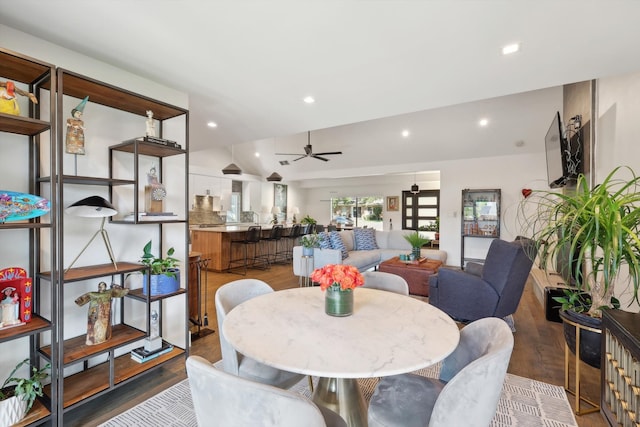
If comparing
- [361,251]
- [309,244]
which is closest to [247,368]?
[309,244]

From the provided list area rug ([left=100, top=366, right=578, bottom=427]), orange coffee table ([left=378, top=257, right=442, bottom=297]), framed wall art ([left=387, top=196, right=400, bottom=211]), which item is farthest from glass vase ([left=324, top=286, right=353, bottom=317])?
framed wall art ([left=387, top=196, right=400, bottom=211])

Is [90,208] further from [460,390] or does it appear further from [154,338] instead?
[460,390]

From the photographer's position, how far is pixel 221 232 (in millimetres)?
6164

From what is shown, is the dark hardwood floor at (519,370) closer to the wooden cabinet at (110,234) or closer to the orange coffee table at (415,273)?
the wooden cabinet at (110,234)

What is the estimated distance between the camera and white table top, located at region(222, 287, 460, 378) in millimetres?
1059

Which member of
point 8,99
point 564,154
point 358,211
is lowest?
point 358,211

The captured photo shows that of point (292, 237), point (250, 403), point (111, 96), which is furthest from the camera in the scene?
point (292, 237)

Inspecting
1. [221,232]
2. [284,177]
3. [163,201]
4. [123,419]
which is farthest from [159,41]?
[284,177]

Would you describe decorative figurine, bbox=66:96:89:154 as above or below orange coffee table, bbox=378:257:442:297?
above

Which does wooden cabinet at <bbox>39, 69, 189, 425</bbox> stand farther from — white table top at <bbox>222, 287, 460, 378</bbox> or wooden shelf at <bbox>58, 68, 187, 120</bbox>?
white table top at <bbox>222, 287, 460, 378</bbox>

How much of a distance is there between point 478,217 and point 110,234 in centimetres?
687

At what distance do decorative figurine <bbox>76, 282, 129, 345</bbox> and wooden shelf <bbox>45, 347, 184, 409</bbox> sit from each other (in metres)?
0.28

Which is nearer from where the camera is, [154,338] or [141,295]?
[141,295]

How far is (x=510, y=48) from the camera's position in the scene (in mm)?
1932
